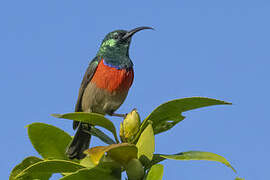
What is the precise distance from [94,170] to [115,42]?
3.53 metres

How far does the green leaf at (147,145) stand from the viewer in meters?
2.07

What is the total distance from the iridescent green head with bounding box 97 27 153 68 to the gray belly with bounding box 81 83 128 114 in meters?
0.45

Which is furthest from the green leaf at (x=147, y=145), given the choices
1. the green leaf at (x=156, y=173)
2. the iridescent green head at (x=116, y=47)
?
the iridescent green head at (x=116, y=47)

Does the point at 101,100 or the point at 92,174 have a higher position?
the point at 101,100

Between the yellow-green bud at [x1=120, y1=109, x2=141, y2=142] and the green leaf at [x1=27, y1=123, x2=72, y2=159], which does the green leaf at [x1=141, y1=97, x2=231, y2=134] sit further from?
the green leaf at [x1=27, y1=123, x2=72, y2=159]

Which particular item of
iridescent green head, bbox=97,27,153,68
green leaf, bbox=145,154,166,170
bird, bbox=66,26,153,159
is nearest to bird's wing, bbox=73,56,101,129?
bird, bbox=66,26,153,159

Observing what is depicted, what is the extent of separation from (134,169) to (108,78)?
2899mm

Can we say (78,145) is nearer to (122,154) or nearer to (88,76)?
(122,154)

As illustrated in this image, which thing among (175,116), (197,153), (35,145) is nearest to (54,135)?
(35,145)

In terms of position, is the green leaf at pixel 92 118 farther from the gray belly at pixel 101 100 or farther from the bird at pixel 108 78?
A: the gray belly at pixel 101 100

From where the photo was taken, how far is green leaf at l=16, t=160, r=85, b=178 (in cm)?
196

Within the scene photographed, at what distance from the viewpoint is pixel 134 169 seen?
82.7 inches

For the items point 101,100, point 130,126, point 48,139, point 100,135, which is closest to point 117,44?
point 101,100

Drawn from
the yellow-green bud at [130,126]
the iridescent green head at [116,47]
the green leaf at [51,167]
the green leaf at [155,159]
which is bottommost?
the green leaf at [51,167]
